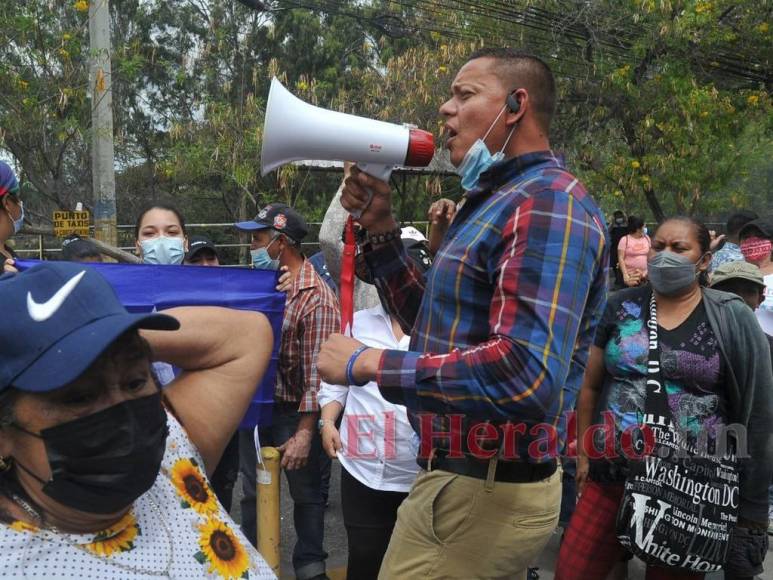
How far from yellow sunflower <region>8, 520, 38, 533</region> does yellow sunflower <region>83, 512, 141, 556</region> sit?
98 mm

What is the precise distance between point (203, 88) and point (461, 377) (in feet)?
76.7

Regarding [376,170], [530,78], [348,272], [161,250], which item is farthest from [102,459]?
[161,250]

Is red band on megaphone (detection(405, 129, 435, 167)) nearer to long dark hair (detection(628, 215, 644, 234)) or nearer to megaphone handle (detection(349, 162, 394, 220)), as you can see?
megaphone handle (detection(349, 162, 394, 220))

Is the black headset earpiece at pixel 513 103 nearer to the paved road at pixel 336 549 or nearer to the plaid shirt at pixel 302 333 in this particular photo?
the plaid shirt at pixel 302 333

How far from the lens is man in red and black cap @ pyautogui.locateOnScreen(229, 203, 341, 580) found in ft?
12.6

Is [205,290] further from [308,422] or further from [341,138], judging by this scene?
[341,138]

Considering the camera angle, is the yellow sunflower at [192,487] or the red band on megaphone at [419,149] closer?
the yellow sunflower at [192,487]

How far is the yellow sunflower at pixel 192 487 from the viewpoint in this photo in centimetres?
169

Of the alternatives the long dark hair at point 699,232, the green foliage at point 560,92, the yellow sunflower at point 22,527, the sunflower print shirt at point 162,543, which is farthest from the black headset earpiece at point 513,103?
the green foliage at point 560,92

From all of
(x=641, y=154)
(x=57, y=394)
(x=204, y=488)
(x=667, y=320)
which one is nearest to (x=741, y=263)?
(x=667, y=320)

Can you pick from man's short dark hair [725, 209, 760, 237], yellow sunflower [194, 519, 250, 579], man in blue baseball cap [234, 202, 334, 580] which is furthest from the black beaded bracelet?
man's short dark hair [725, 209, 760, 237]

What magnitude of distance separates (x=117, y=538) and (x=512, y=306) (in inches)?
36.5

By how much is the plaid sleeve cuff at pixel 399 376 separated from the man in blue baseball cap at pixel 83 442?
0.48 metres

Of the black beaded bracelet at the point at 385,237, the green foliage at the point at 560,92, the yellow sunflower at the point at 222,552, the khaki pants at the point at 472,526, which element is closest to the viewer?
the yellow sunflower at the point at 222,552
